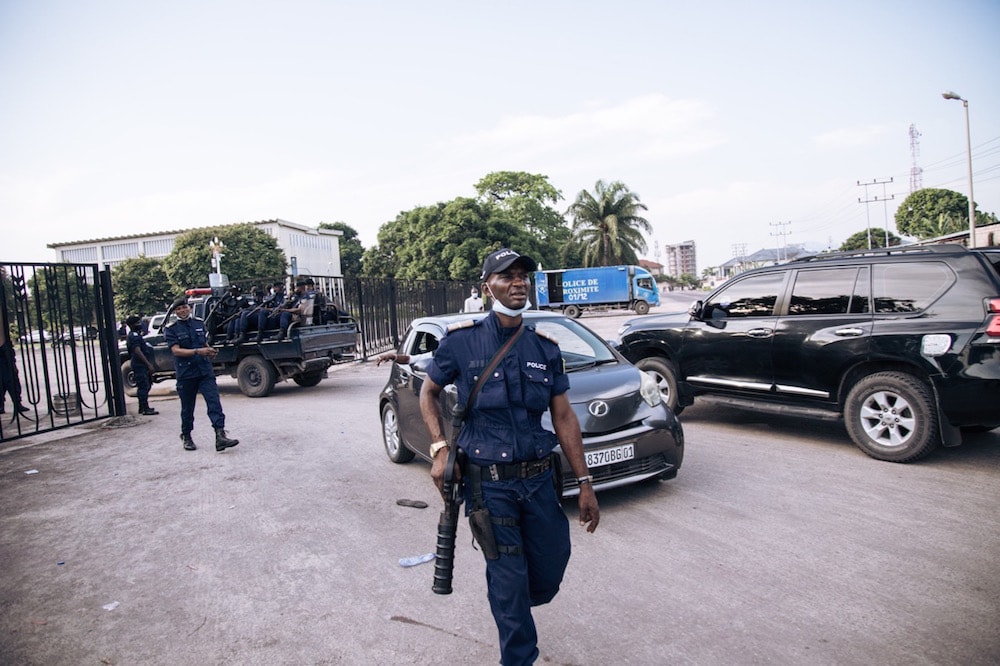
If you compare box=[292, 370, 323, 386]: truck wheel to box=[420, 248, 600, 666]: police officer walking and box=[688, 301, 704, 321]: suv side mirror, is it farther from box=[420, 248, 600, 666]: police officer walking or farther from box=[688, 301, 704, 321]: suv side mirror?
box=[420, 248, 600, 666]: police officer walking

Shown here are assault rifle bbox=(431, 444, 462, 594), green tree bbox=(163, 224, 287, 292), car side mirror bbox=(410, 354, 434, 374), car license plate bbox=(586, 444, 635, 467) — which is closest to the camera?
assault rifle bbox=(431, 444, 462, 594)

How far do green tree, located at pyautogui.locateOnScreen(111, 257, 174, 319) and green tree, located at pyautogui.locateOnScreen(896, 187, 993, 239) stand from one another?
69264mm

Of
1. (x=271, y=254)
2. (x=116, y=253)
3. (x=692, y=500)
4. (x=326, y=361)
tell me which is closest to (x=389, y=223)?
(x=271, y=254)

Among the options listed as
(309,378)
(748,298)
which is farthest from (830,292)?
(309,378)

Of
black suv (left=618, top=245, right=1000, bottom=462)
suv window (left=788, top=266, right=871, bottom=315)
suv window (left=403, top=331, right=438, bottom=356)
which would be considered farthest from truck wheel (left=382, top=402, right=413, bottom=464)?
suv window (left=788, top=266, right=871, bottom=315)

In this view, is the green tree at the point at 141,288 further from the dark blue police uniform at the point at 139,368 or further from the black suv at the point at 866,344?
the black suv at the point at 866,344

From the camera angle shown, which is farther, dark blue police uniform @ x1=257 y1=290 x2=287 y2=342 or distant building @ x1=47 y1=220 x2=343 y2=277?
distant building @ x1=47 y1=220 x2=343 y2=277

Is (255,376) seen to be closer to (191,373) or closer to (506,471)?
(191,373)

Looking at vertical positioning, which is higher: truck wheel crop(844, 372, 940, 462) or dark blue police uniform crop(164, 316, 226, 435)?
dark blue police uniform crop(164, 316, 226, 435)

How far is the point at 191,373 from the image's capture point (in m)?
7.56

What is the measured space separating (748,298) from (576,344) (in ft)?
7.88

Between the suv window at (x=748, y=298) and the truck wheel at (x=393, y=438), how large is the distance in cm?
377

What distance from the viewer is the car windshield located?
562cm

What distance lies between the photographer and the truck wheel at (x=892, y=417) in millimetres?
5367
